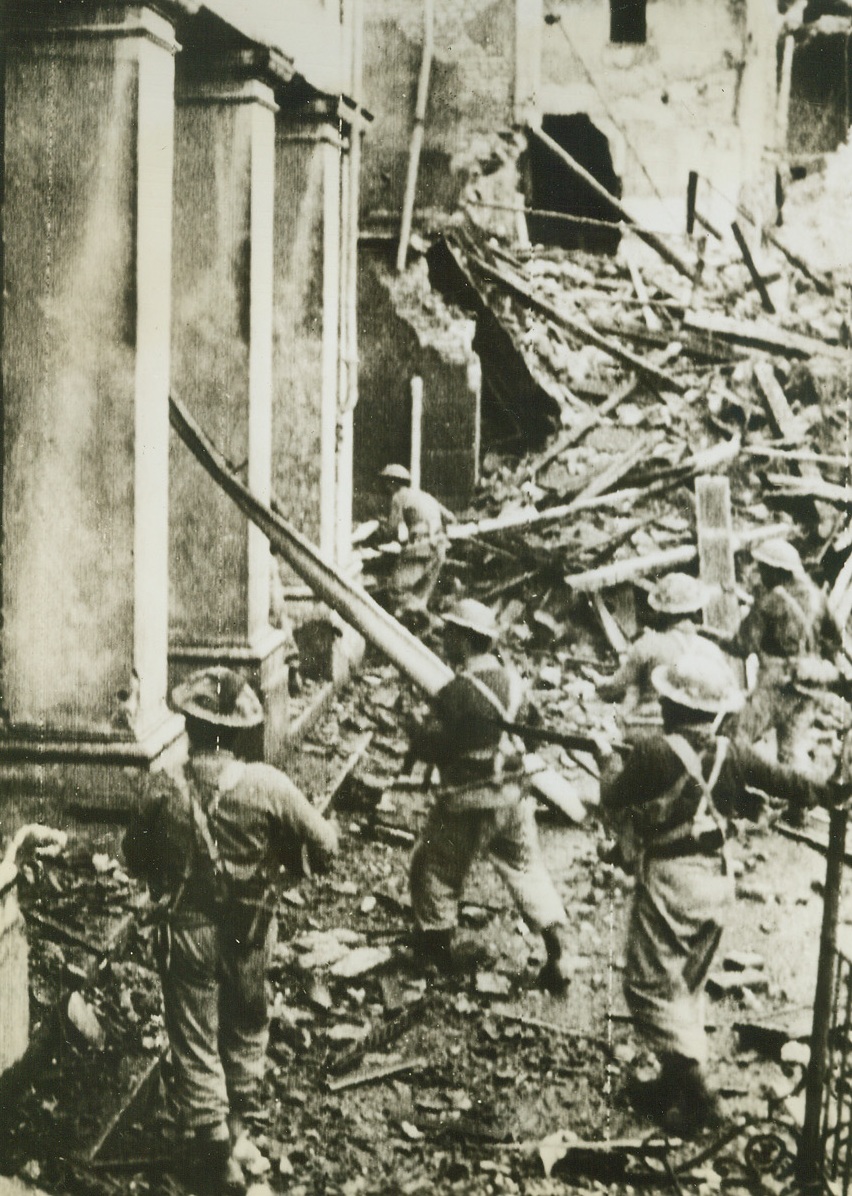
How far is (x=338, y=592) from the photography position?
4.39m

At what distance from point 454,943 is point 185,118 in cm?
301

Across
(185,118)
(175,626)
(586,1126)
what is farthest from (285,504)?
(586,1126)

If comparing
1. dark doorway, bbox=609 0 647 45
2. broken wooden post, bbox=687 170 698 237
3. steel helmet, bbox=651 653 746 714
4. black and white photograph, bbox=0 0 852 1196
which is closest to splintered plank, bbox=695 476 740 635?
black and white photograph, bbox=0 0 852 1196

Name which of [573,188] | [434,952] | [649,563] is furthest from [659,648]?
[573,188]

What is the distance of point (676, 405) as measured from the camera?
421 cm

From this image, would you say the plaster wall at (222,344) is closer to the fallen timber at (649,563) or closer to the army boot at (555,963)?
the fallen timber at (649,563)

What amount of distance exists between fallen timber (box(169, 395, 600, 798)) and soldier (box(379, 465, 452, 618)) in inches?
4.1

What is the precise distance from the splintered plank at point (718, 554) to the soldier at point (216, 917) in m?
1.54

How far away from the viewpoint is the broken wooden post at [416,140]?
4.14 metres

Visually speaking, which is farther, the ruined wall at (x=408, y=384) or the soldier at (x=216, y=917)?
the ruined wall at (x=408, y=384)

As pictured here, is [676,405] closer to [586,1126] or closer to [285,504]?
[285,504]

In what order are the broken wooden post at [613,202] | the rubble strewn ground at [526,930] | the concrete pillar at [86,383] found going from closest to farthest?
the concrete pillar at [86,383] < the rubble strewn ground at [526,930] < the broken wooden post at [613,202]

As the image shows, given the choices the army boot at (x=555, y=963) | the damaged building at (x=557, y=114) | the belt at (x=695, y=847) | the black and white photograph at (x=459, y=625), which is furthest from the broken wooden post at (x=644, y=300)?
the army boot at (x=555, y=963)

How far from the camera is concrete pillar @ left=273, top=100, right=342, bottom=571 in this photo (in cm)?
431
